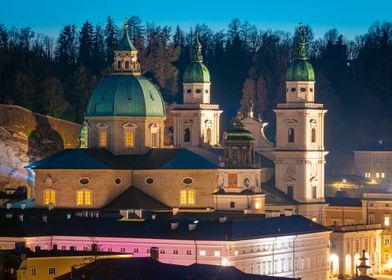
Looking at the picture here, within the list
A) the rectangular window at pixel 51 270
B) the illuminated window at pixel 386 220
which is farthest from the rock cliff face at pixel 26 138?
the rectangular window at pixel 51 270

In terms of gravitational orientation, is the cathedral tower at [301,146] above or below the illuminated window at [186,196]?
above

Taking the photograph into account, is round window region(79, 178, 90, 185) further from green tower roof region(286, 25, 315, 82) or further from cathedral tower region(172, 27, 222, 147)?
cathedral tower region(172, 27, 222, 147)

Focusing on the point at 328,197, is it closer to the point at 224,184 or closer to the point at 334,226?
the point at 334,226

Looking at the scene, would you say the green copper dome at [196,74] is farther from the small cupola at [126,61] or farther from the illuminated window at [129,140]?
the illuminated window at [129,140]

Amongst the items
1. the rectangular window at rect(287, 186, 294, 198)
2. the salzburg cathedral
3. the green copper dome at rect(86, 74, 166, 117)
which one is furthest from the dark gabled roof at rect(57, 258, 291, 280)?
the rectangular window at rect(287, 186, 294, 198)

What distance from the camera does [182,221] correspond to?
131125 millimetres

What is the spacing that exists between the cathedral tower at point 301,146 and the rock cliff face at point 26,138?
3225 cm

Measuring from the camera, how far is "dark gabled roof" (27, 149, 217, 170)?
469ft

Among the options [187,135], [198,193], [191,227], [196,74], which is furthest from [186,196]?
[196,74]

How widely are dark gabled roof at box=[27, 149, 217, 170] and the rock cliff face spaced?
3448 centimetres

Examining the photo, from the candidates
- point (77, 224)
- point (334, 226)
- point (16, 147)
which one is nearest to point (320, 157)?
point (334, 226)

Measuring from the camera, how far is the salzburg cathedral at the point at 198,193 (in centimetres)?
12912

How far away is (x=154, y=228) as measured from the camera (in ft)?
425

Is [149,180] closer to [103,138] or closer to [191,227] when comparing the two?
[103,138]
